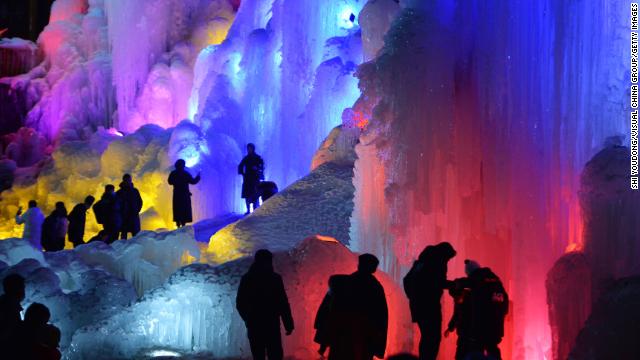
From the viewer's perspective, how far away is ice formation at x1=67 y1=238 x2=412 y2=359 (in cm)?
1003

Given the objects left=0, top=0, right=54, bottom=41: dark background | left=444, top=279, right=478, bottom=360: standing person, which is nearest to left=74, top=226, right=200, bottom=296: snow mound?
left=444, top=279, right=478, bottom=360: standing person

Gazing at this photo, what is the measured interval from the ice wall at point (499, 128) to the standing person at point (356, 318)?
3008mm

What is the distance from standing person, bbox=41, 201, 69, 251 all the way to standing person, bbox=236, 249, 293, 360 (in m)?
9.11

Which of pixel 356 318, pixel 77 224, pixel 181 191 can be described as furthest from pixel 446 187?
pixel 77 224

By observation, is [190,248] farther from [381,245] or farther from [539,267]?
[539,267]

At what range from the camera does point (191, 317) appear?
10641 millimetres

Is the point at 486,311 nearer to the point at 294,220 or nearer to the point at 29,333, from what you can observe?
the point at 29,333

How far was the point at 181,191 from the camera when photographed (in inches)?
652

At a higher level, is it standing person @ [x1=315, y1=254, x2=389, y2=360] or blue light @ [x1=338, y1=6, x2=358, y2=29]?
blue light @ [x1=338, y1=6, x2=358, y2=29]

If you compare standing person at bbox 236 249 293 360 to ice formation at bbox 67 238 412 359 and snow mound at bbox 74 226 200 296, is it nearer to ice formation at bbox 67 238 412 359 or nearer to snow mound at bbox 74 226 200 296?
ice formation at bbox 67 238 412 359

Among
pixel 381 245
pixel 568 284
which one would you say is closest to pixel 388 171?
pixel 381 245

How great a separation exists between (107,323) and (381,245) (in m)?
3.72

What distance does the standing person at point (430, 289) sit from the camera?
7.88 meters

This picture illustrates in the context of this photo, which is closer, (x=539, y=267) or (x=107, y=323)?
(x=539, y=267)
